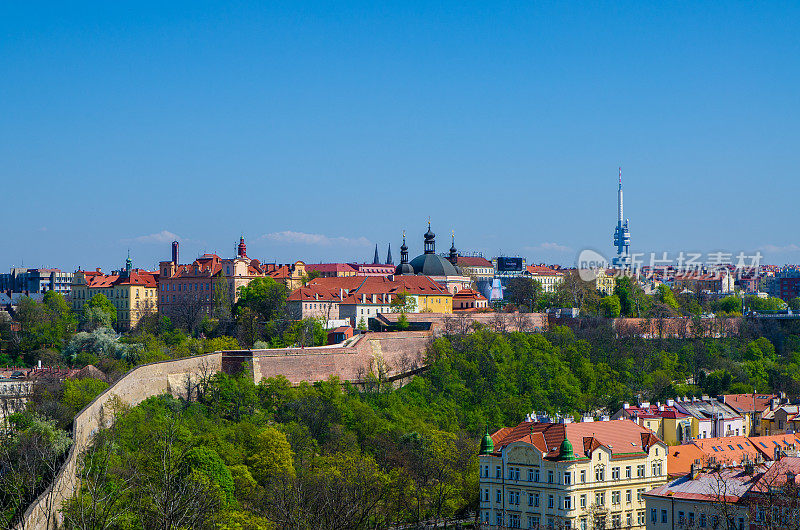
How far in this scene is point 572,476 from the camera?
143 ft

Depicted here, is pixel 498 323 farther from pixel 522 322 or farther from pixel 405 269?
pixel 405 269

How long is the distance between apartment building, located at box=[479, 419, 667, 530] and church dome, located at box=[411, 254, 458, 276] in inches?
2356

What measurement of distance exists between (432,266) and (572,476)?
2493 inches

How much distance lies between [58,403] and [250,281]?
39.2 metres

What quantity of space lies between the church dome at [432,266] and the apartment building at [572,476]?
196 feet

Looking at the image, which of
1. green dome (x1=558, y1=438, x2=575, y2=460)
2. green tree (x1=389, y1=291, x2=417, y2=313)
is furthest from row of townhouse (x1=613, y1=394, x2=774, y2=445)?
green tree (x1=389, y1=291, x2=417, y2=313)

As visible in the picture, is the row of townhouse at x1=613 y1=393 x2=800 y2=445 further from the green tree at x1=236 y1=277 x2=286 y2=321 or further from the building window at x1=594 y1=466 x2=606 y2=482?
the green tree at x1=236 y1=277 x2=286 y2=321

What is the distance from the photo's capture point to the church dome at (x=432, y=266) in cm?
10619

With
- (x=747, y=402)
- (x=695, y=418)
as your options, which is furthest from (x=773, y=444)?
(x=747, y=402)

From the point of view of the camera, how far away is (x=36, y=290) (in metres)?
146

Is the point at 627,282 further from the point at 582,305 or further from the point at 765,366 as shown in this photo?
the point at 765,366

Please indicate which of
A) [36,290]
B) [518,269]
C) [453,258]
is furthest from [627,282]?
[36,290]

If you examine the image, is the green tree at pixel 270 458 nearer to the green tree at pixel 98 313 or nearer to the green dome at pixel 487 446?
the green dome at pixel 487 446

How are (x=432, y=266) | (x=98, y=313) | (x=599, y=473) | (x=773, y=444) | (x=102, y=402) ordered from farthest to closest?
(x=432, y=266)
(x=98, y=313)
(x=102, y=402)
(x=773, y=444)
(x=599, y=473)
